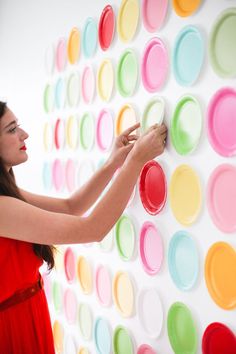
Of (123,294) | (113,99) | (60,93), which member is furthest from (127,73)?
(123,294)

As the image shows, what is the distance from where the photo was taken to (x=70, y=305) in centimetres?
160

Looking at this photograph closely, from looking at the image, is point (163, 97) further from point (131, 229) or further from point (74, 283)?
point (74, 283)

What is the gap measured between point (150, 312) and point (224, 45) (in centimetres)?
75

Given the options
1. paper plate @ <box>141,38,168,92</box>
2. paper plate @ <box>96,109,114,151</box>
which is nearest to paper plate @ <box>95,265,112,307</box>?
paper plate @ <box>96,109,114,151</box>

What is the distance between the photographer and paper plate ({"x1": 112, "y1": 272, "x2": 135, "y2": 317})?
123cm

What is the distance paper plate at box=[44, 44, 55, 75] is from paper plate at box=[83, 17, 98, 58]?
0.27m

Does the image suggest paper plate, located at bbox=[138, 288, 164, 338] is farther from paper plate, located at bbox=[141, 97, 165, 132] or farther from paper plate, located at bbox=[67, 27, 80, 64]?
paper plate, located at bbox=[67, 27, 80, 64]

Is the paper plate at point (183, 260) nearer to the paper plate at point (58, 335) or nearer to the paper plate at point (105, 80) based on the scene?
the paper plate at point (105, 80)

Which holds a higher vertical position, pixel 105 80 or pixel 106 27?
pixel 106 27

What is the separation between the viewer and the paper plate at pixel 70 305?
5.15 feet

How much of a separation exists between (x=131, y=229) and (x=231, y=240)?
41 cm

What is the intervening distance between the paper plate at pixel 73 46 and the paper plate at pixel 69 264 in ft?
2.41

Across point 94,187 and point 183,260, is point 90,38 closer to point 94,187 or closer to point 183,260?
point 94,187

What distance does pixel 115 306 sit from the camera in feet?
4.31
